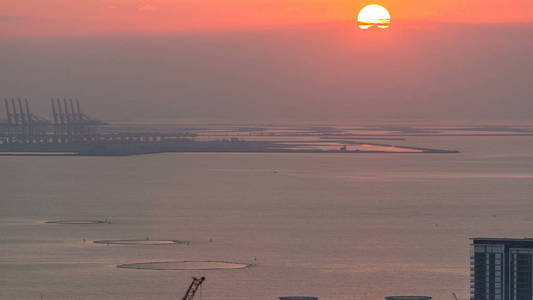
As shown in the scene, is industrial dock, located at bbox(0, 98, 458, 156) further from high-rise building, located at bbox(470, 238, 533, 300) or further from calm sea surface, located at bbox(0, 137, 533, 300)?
high-rise building, located at bbox(470, 238, 533, 300)

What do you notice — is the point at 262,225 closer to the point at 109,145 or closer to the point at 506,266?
the point at 506,266

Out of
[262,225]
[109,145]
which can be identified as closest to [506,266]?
[262,225]

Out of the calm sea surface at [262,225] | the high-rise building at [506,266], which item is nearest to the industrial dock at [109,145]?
the calm sea surface at [262,225]

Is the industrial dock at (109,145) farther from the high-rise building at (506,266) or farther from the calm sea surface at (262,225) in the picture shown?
the high-rise building at (506,266)

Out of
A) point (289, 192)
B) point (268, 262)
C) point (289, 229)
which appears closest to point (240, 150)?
point (289, 192)

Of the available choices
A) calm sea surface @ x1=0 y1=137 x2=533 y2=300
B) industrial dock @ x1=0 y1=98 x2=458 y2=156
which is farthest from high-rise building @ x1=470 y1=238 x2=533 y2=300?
industrial dock @ x1=0 y1=98 x2=458 y2=156

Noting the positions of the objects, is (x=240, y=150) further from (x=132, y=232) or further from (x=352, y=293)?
(x=352, y=293)
